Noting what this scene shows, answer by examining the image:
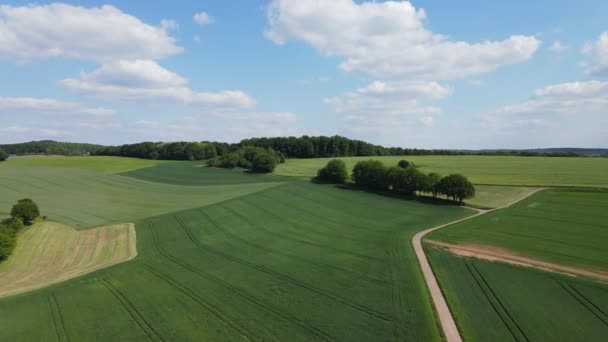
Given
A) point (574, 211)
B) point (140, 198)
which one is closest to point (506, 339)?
point (574, 211)

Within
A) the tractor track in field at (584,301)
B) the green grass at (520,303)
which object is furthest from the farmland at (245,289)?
the tractor track in field at (584,301)

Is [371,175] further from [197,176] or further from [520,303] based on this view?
[197,176]

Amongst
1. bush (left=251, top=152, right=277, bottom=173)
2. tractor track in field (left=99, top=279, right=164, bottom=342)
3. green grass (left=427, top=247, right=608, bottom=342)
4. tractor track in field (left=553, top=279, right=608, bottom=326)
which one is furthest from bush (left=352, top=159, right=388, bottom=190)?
tractor track in field (left=99, top=279, right=164, bottom=342)

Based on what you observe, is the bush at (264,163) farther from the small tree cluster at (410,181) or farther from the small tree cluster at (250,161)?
the small tree cluster at (410,181)

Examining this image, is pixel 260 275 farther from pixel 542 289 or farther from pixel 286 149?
pixel 286 149

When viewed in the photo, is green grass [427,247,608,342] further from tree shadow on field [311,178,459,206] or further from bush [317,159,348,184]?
bush [317,159,348,184]
